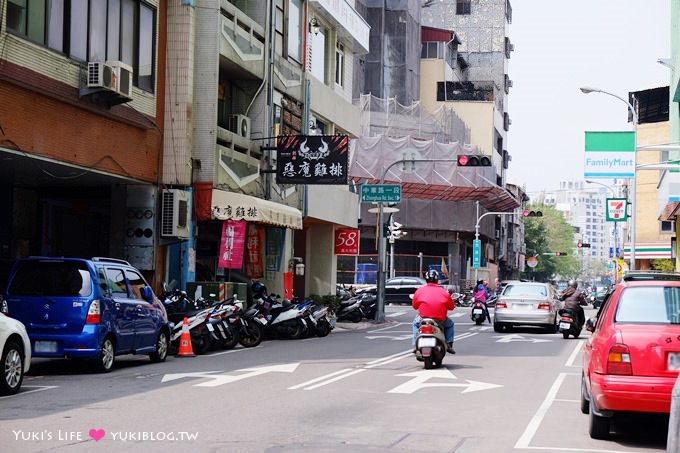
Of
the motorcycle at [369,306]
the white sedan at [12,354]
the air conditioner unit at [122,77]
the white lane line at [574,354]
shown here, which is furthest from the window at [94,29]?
the motorcycle at [369,306]

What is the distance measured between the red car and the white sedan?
7.08 meters

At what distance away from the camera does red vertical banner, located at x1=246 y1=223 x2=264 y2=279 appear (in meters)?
30.6

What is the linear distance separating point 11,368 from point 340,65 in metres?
29.7

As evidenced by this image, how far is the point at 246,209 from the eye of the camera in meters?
28.6

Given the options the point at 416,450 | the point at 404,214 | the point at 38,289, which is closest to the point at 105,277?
the point at 38,289

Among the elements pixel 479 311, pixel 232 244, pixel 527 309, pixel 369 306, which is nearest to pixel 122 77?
pixel 232 244

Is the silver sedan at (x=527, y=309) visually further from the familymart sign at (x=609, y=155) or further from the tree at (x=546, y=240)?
the tree at (x=546, y=240)

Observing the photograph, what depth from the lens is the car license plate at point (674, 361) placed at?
9.66 metres

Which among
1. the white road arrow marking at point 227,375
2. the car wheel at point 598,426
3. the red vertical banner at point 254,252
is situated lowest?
the white road arrow marking at point 227,375

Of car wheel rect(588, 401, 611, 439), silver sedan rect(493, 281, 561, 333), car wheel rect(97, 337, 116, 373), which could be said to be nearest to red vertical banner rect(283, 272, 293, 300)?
silver sedan rect(493, 281, 561, 333)

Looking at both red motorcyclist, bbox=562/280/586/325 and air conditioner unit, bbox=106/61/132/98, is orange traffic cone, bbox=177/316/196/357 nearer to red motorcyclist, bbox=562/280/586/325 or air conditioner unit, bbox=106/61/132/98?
air conditioner unit, bbox=106/61/132/98

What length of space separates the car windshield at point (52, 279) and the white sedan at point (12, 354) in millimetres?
2835

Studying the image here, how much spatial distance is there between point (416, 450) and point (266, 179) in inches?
919

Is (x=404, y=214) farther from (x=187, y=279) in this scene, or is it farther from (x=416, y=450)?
(x=416, y=450)
